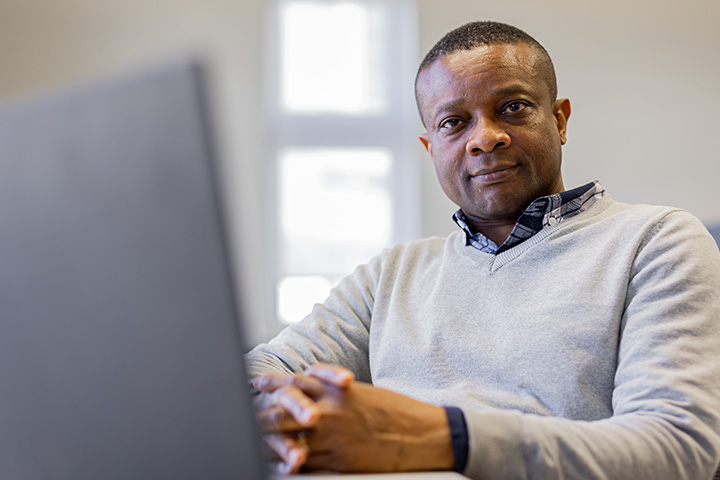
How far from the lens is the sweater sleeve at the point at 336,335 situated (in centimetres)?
119

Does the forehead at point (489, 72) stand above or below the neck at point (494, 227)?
above

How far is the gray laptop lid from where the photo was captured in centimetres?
34

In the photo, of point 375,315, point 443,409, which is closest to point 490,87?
point 375,315

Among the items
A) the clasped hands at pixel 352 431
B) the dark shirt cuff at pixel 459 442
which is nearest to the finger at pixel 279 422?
the clasped hands at pixel 352 431

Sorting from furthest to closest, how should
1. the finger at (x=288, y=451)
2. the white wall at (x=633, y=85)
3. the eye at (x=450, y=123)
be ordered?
the white wall at (x=633, y=85), the eye at (x=450, y=123), the finger at (x=288, y=451)

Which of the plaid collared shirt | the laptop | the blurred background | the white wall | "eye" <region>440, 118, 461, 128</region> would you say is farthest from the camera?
the white wall

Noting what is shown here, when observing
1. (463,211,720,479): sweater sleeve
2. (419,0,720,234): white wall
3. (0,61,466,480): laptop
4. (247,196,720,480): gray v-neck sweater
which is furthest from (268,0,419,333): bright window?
(0,61,466,480): laptop

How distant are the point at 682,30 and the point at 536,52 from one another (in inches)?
108

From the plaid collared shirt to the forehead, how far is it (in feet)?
0.68

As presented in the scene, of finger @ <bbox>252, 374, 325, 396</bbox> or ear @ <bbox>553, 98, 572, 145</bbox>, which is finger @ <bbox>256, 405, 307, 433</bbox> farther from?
ear @ <bbox>553, 98, 572, 145</bbox>

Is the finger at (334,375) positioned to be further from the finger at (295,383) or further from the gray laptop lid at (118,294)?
the gray laptop lid at (118,294)

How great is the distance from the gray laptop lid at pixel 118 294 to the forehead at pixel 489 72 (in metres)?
0.92

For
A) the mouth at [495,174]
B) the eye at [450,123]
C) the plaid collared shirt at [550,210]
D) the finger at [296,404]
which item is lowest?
the finger at [296,404]

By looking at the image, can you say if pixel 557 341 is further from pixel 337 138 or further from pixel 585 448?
pixel 337 138
